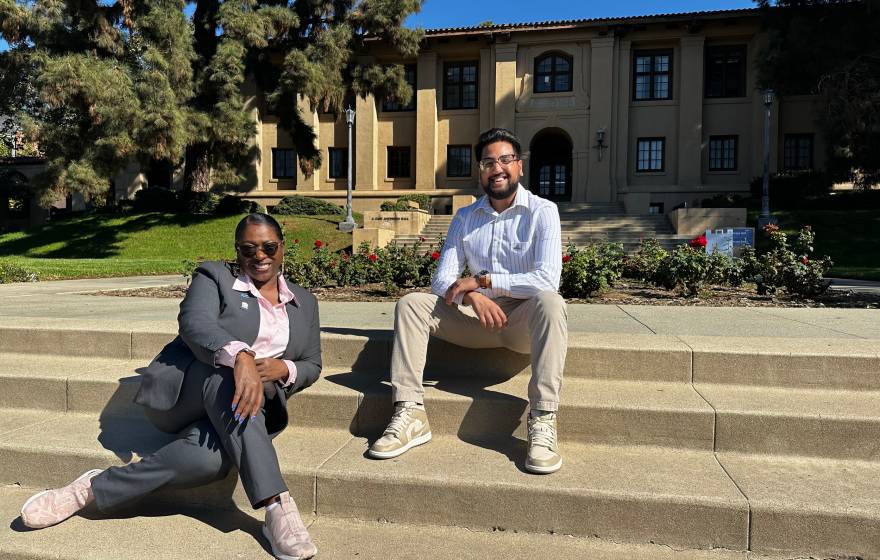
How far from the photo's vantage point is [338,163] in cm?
2806

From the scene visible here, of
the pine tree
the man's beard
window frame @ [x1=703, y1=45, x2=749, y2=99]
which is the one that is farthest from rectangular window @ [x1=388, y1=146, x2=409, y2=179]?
the man's beard

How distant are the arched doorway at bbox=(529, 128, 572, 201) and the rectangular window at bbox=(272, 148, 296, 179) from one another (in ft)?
38.3

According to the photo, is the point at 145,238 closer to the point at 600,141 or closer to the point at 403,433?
the point at 600,141

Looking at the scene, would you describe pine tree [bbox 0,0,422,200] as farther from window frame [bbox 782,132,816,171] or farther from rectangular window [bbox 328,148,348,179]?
window frame [bbox 782,132,816,171]

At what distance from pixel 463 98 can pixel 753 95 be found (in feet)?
41.1

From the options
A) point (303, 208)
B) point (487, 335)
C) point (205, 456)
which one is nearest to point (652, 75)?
point (303, 208)

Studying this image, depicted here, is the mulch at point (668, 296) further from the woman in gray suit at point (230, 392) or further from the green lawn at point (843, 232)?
the green lawn at point (843, 232)

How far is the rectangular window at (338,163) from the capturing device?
91.8 feet

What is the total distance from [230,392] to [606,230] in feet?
60.3

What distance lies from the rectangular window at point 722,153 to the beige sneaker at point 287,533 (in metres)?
26.8

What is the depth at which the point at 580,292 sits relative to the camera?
7.06 m

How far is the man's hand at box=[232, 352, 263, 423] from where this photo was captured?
234 centimetres

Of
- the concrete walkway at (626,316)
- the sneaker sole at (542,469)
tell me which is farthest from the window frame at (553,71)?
the sneaker sole at (542,469)

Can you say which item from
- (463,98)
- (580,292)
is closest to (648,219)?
(463,98)
